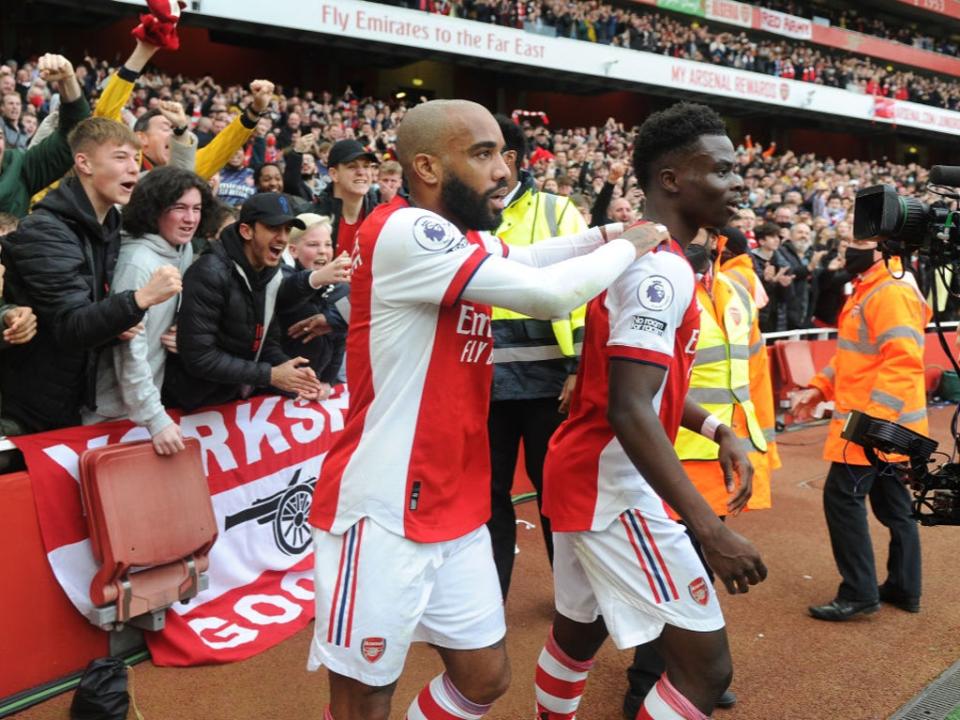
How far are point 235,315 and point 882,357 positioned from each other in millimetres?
3132

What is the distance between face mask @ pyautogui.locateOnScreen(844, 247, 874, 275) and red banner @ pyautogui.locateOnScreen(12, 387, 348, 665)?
2785 mm

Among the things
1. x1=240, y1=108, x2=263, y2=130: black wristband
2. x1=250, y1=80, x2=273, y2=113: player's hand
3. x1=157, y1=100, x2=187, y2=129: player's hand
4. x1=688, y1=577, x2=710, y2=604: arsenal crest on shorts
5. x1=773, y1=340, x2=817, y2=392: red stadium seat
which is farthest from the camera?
x1=773, y1=340, x2=817, y2=392: red stadium seat

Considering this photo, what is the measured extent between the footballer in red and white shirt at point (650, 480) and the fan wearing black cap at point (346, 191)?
10.2 ft

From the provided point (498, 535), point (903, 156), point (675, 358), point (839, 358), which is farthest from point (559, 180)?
point (903, 156)

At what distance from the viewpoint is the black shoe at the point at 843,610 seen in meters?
4.30

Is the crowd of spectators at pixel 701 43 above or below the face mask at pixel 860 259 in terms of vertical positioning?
above

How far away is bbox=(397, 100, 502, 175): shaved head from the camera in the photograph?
223 centimetres

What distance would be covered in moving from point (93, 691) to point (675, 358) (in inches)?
93.4

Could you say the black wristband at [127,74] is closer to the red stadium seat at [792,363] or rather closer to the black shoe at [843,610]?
the black shoe at [843,610]

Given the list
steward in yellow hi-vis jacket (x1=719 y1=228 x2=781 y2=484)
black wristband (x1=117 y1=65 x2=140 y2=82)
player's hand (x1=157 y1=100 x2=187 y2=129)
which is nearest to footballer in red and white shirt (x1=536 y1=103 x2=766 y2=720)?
steward in yellow hi-vis jacket (x1=719 y1=228 x2=781 y2=484)

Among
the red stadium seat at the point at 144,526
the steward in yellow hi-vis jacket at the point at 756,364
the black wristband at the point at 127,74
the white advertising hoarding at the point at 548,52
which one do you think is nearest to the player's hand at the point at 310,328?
the red stadium seat at the point at 144,526

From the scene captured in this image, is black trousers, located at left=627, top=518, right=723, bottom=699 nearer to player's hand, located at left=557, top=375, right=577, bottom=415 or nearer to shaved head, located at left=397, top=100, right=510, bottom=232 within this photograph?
player's hand, located at left=557, top=375, right=577, bottom=415

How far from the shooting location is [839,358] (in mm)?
4598

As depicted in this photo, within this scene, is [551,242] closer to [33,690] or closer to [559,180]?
[33,690]
